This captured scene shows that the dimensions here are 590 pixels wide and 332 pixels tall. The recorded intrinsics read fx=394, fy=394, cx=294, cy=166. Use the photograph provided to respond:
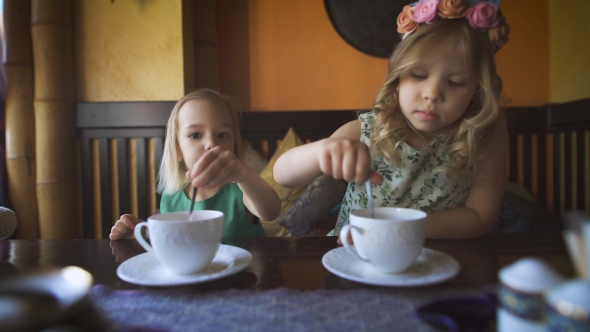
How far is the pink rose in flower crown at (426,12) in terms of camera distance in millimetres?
854

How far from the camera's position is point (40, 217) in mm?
1748

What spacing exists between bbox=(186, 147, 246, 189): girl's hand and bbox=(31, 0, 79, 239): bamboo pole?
1.37 metres

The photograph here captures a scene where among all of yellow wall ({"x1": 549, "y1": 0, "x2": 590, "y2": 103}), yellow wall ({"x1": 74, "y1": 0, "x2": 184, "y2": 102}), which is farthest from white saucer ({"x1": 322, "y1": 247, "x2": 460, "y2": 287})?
yellow wall ({"x1": 549, "y1": 0, "x2": 590, "y2": 103})

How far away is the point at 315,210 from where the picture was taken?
1.68 m

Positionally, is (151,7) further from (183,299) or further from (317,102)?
(183,299)

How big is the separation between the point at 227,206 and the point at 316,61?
125cm

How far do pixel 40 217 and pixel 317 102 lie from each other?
4.75 feet

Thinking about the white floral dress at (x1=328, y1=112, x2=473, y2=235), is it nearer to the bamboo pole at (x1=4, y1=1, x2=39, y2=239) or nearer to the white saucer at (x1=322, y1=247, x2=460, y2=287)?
the white saucer at (x1=322, y1=247, x2=460, y2=287)

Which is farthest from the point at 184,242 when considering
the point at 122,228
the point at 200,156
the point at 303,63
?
the point at 303,63

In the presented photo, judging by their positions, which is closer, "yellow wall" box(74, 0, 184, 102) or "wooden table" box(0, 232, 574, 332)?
"wooden table" box(0, 232, 574, 332)

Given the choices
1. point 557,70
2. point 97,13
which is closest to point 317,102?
point 97,13

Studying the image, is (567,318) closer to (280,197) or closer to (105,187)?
(280,197)

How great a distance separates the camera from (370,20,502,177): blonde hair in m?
0.86

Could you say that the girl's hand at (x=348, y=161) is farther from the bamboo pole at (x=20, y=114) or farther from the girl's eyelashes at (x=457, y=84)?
the bamboo pole at (x=20, y=114)
